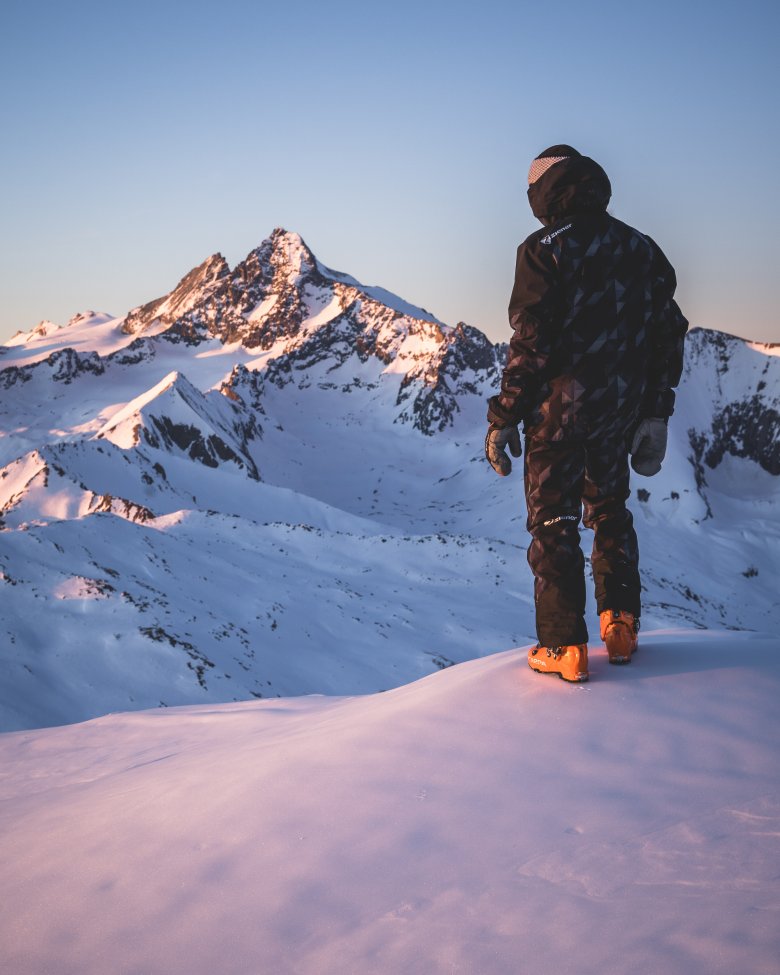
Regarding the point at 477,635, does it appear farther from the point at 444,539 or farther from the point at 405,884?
the point at 405,884

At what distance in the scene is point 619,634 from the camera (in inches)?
127

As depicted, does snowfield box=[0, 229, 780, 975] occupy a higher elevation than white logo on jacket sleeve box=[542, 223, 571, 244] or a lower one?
lower

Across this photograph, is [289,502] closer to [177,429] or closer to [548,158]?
[177,429]

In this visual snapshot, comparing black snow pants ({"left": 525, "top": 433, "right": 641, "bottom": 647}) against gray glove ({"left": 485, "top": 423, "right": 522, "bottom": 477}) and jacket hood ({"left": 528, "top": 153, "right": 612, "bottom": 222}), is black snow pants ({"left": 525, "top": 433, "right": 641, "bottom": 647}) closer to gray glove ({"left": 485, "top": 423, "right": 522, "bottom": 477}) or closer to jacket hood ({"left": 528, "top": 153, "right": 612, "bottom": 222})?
gray glove ({"left": 485, "top": 423, "right": 522, "bottom": 477})

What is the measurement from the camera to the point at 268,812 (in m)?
2.17

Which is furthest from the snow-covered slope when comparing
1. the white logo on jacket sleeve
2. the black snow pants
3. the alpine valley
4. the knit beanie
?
the alpine valley

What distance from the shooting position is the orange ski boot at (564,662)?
2904 mm

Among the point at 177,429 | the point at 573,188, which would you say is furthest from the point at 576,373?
the point at 177,429

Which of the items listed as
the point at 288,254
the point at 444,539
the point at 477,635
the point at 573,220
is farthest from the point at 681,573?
the point at 288,254

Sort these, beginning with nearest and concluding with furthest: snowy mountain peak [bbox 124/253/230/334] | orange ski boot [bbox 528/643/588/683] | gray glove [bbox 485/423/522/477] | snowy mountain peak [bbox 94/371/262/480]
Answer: orange ski boot [bbox 528/643/588/683] < gray glove [bbox 485/423/522/477] < snowy mountain peak [bbox 94/371/262/480] < snowy mountain peak [bbox 124/253/230/334]

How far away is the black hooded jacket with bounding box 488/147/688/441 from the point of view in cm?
309

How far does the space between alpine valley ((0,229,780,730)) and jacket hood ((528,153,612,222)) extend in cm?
718

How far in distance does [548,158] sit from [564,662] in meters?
2.18

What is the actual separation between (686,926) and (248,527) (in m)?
20.3
